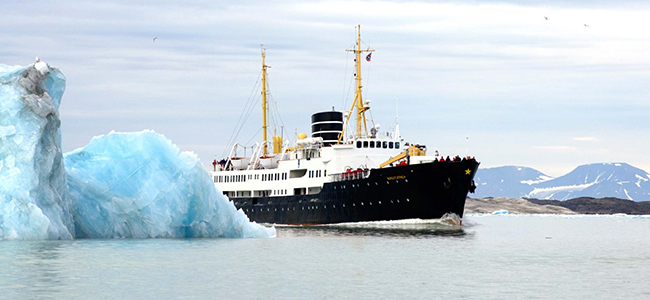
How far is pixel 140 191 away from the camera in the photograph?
3716 centimetres

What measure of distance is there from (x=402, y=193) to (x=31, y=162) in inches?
1158

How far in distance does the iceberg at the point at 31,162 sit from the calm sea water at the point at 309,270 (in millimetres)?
871

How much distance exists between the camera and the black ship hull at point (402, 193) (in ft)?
184

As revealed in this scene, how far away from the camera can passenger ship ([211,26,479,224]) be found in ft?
185

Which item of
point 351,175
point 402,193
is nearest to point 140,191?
point 402,193

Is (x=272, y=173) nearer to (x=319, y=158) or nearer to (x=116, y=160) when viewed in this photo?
(x=319, y=158)

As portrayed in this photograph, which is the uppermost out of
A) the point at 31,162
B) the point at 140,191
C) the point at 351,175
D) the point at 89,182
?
the point at 351,175

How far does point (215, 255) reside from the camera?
107 ft

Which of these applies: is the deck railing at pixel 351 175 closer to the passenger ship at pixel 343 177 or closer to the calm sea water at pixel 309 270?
the passenger ship at pixel 343 177

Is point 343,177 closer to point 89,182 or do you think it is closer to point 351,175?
point 351,175

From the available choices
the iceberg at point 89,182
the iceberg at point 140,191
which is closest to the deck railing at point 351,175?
the iceberg at point 89,182

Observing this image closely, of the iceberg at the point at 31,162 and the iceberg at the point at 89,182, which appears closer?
the iceberg at the point at 31,162

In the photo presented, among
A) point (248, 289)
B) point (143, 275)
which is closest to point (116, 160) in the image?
point (143, 275)

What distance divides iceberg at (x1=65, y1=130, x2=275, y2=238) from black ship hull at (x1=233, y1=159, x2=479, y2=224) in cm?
1827
